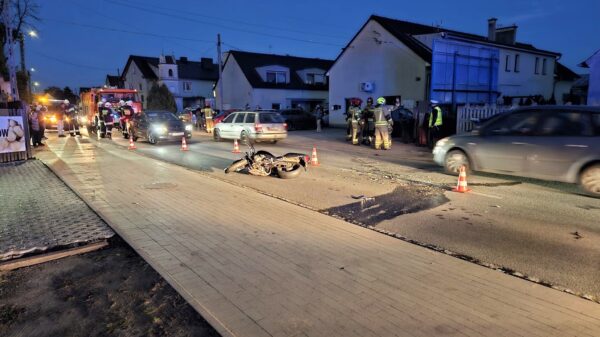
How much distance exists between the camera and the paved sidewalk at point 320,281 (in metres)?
3.42

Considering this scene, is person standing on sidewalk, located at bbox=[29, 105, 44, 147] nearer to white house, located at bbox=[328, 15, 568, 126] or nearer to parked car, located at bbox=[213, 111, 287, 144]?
parked car, located at bbox=[213, 111, 287, 144]

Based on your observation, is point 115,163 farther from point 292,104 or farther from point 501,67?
point 292,104

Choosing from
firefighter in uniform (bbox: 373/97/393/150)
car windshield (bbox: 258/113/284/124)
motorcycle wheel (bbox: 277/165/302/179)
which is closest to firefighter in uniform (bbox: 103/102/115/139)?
car windshield (bbox: 258/113/284/124)

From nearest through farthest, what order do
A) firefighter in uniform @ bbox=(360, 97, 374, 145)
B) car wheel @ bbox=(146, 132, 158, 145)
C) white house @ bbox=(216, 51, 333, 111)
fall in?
firefighter in uniform @ bbox=(360, 97, 374, 145), car wheel @ bbox=(146, 132, 158, 145), white house @ bbox=(216, 51, 333, 111)

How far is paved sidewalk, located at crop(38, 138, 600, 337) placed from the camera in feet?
11.2

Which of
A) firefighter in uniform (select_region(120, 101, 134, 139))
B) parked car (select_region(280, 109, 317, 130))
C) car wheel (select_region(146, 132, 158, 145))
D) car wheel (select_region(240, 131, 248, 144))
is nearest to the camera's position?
car wheel (select_region(240, 131, 248, 144))

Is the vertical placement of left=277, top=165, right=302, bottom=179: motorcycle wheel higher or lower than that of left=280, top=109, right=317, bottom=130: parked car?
lower

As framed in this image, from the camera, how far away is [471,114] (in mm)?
17328

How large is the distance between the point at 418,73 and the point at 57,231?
24221 mm

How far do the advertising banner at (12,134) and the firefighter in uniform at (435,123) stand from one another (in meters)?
14.6

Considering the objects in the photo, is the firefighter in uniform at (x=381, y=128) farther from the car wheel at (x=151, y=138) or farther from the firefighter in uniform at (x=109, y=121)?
the firefighter in uniform at (x=109, y=121)

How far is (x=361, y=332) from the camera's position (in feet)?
10.8

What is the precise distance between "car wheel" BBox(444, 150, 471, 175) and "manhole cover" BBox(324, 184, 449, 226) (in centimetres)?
163

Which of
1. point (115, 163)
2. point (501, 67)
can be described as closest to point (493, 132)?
point (115, 163)
